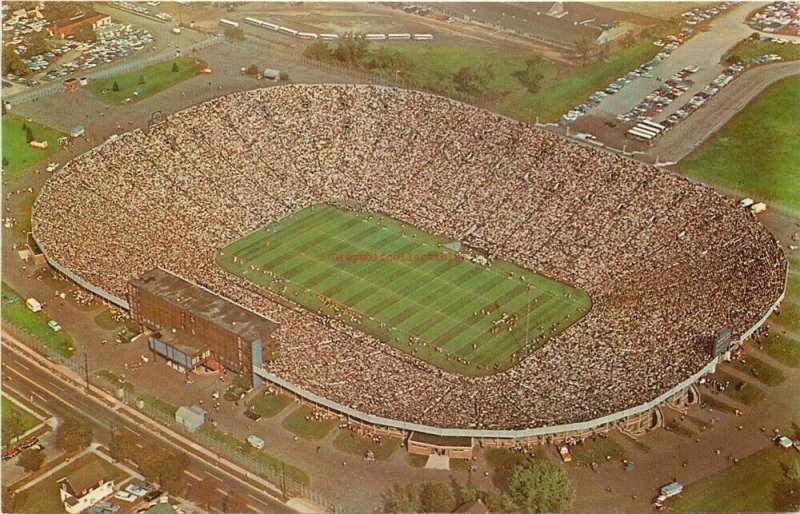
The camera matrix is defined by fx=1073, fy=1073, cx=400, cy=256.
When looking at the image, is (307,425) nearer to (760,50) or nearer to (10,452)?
(10,452)

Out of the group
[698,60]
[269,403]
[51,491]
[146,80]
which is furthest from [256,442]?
[698,60]

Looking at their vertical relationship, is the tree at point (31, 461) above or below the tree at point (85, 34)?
below

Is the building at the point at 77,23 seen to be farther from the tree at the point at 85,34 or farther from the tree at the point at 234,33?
the tree at the point at 234,33

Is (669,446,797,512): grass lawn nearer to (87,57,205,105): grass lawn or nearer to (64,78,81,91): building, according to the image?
(87,57,205,105): grass lawn

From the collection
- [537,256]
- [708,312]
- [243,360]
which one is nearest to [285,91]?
[537,256]

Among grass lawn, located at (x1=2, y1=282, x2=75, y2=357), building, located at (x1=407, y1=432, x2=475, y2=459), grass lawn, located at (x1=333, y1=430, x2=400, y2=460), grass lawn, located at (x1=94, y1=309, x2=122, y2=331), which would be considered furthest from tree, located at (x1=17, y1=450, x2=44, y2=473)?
building, located at (x1=407, y1=432, x2=475, y2=459)

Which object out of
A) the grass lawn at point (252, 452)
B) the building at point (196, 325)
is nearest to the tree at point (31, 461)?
the grass lawn at point (252, 452)
